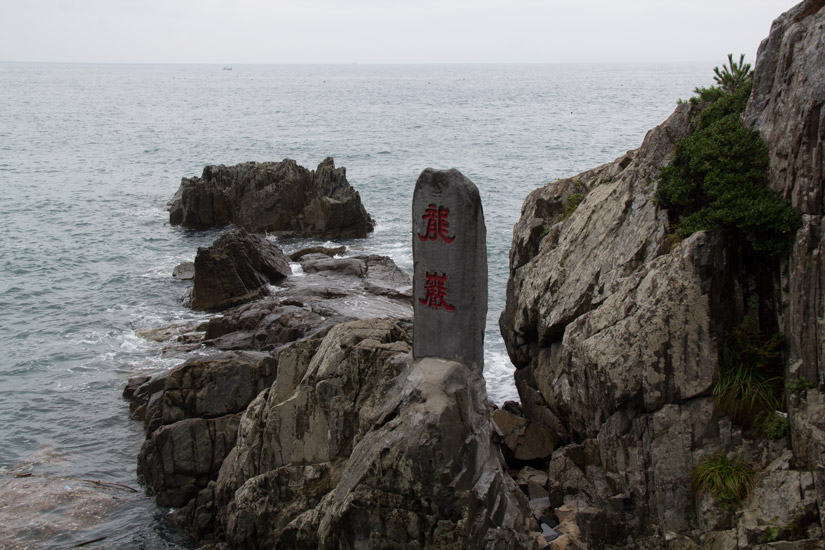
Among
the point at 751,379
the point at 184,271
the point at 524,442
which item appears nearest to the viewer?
the point at 751,379

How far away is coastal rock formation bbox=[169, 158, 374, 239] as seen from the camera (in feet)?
137

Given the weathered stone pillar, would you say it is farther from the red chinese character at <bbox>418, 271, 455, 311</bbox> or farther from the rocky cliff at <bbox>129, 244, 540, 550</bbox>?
the rocky cliff at <bbox>129, 244, 540, 550</bbox>

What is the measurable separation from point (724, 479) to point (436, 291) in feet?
20.6

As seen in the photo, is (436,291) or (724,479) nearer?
(724,479)

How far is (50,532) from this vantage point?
17234mm

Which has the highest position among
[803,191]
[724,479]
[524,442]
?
[803,191]

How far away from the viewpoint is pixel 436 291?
43.9ft

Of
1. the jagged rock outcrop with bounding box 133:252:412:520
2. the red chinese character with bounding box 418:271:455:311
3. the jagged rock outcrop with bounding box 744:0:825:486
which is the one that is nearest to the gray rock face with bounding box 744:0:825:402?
the jagged rock outcrop with bounding box 744:0:825:486

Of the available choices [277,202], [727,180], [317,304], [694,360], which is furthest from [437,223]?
[277,202]

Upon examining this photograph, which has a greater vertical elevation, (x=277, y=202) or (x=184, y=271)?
(x=277, y=202)

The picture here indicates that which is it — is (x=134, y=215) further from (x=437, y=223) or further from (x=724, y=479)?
(x=724, y=479)

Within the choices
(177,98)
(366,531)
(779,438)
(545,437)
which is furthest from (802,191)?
(177,98)

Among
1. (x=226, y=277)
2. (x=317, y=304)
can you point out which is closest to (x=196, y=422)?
(x=317, y=304)

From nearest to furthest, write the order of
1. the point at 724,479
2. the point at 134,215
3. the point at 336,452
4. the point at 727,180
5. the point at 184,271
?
1. the point at 724,479
2. the point at 727,180
3. the point at 336,452
4. the point at 184,271
5. the point at 134,215
